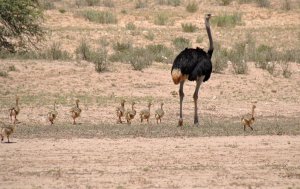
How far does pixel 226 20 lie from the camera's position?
41.2 meters

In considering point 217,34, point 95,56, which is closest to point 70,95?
point 95,56

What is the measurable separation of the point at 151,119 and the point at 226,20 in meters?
19.0

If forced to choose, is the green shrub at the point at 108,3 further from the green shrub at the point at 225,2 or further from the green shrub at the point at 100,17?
the green shrub at the point at 225,2

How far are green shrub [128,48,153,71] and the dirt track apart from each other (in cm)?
974

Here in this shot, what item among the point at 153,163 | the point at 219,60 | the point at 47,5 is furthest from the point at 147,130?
the point at 47,5

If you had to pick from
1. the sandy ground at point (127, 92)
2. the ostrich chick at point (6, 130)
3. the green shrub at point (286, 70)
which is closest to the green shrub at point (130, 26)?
the sandy ground at point (127, 92)

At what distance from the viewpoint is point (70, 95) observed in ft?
83.8

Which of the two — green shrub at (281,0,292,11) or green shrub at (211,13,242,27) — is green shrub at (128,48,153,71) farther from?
green shrub at (281,0,292,11)

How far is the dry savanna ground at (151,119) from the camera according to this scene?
14945 mm

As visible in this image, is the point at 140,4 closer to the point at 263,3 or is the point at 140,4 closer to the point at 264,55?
the point at 263,3

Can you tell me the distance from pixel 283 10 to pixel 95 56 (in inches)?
685

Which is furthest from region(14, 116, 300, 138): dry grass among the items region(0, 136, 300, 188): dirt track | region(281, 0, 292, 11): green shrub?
region(281, 0, 292, 11): green shrub

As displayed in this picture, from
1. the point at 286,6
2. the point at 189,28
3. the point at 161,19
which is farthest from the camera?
the point at 286,6

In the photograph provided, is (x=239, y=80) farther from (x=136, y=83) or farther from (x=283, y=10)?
(x=283, y=10)
